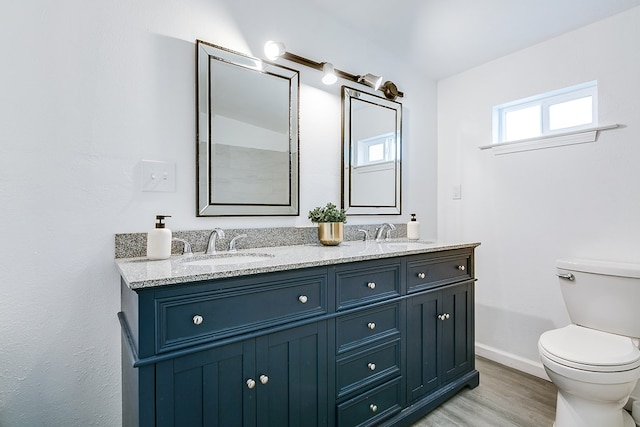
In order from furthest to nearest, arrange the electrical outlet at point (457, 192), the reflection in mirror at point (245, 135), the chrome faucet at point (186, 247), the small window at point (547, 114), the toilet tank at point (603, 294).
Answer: the electrical outlet at point (457, 192)
the small window at point (547, 114)
the toilet tank at point (603, 294)
the reflection in mirror at point (245, 135)
the chrome faucet at point (186, 247)

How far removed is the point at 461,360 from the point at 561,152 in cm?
143

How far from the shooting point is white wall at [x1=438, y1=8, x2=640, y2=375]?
1786 millimetres

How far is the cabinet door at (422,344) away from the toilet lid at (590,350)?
0.49 metres

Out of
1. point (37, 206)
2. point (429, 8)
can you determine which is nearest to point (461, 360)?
point (429, 8)

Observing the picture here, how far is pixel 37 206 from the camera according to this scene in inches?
44.8

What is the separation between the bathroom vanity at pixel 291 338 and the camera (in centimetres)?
92

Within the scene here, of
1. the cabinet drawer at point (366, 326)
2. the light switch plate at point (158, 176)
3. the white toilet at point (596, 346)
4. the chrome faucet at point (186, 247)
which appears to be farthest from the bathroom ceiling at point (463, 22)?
the cabinet drawer at point (366, 326)

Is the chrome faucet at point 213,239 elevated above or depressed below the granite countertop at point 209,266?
above

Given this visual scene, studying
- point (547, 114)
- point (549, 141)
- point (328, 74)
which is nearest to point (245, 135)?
point (328, 74)

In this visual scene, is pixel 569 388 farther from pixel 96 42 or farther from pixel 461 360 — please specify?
pixel 96 42

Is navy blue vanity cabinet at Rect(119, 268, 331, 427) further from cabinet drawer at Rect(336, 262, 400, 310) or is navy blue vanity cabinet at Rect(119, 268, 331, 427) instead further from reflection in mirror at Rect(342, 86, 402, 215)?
reflection in mirror at Rect(342, 86, 402, 215)

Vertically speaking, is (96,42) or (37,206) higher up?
(96,42)

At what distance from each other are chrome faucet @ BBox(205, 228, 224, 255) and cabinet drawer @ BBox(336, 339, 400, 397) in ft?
2.39

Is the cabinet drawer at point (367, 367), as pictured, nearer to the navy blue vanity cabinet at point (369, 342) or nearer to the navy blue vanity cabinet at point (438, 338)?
the navy blue vanity cabinet at point (369, 342)
